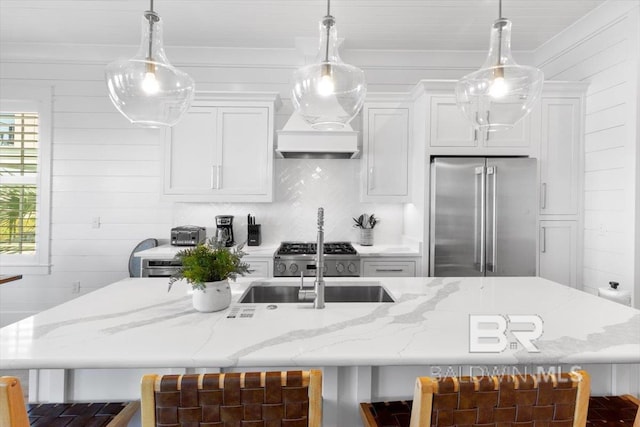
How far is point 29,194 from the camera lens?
3848 mm

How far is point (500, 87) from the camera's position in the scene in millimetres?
1647

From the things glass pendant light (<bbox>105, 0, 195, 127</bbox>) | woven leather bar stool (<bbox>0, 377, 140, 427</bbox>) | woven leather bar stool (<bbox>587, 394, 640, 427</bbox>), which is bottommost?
woven leather bar stool (<bbox>0, 377, 140, 427</bbox>)

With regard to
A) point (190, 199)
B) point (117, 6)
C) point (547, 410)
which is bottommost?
point (547, 410)

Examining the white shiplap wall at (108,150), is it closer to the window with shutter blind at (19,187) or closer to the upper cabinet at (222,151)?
the window with shutter blind at (19,187)

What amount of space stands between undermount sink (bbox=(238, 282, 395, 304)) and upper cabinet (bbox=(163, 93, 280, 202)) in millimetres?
1598

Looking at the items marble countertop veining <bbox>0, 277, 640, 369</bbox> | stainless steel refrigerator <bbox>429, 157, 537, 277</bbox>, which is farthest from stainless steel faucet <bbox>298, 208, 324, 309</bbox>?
stainless steel refrigerator <bbox>429, 157, 537, 277</bbox>

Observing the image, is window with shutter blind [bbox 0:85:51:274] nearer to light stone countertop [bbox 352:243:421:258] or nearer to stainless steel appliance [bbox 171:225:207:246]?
stainless steel appliance [bbox 171:225:207:246]

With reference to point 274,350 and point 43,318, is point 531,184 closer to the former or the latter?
point 274,350

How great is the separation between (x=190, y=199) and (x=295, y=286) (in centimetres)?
190

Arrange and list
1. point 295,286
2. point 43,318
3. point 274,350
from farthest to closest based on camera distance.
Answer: point 295,286
point 43,318
point 274,350

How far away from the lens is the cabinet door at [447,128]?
10.4ft

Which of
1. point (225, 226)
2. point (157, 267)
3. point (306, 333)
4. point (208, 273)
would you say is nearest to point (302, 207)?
point (225, 226)

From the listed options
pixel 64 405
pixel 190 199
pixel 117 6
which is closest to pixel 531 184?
pixel 190 199

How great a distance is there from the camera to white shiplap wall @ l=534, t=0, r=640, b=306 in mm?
2621
